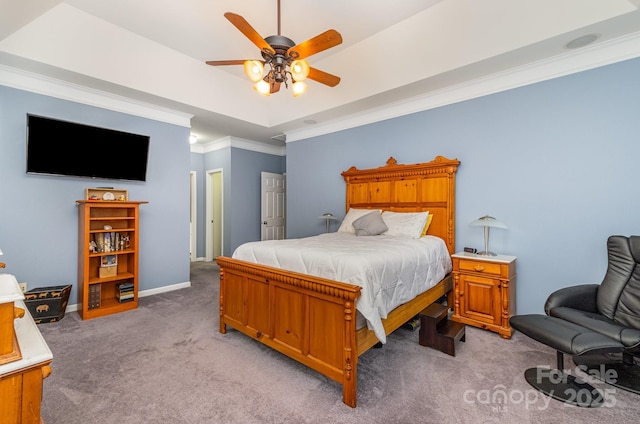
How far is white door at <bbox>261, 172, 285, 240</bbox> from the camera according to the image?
6555mm

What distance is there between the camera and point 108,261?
11.9 feet

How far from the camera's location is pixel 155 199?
14.2 ft

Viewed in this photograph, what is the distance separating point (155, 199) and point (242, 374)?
318cm

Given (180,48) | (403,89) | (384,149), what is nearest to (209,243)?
(180,48)

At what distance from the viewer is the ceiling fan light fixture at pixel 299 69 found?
2377mm

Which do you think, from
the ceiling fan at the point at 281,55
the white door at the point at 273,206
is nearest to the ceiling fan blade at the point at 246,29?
the ceiling fan at the point at 281,55

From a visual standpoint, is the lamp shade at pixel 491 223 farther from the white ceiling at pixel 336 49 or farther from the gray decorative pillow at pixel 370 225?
the white ceiling at pixel 336 49

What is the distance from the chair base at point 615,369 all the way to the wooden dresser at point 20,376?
121 inches

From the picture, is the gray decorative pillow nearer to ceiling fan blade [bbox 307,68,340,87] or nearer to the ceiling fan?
ceiling fan blade [bbox 307,68,340,87]

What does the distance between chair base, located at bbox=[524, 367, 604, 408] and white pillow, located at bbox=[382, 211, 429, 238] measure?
5.61 feet

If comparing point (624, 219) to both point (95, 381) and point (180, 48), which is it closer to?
point (95, 381)

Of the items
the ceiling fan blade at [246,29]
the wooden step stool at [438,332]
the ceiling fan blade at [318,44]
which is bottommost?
the wooden step stool at [438,332]

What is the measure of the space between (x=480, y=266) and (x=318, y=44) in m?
2.62

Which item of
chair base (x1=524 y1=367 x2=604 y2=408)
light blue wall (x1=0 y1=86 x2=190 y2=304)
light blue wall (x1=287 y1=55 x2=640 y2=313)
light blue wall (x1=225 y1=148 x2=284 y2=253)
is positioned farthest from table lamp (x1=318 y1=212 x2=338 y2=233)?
chair base (x1=524 y1=367 x2=604 y2=408)
